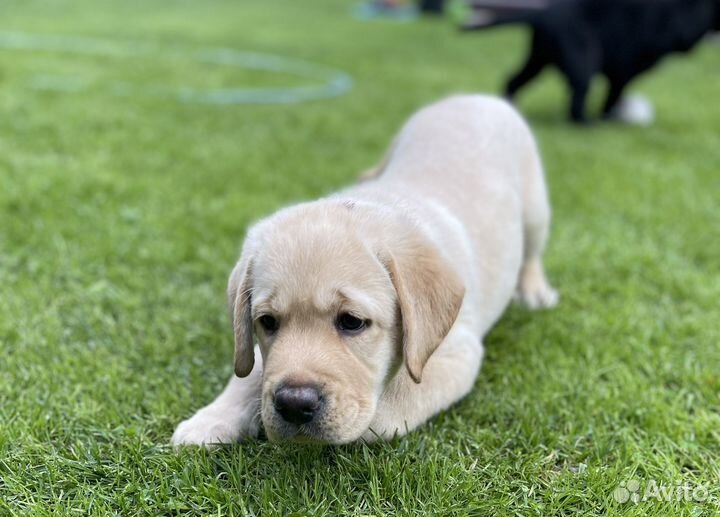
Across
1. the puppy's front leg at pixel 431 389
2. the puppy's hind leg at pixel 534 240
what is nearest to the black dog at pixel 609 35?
the puppy's hind leg at pixel 534 240

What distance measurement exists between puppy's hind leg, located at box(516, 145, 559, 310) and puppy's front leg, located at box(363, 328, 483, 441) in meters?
1.18

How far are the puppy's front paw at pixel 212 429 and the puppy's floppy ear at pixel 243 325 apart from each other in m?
0.20

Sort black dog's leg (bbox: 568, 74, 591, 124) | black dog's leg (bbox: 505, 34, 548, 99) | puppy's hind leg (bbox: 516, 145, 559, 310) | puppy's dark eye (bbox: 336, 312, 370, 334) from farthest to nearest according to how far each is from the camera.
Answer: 1. black dog's leg (bbox: 505, 34, 548, 99)
2. black dog's leg (bbox: 568, 74, 591, 124)
3. puppy's hind leg (bbox: 516, 145, 559, 310)
4. puppy's dark eye (bbox: 336, 312, 370, 334)

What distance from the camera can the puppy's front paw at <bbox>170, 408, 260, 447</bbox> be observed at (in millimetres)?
2742

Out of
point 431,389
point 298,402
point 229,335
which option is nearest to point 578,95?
point 229,335

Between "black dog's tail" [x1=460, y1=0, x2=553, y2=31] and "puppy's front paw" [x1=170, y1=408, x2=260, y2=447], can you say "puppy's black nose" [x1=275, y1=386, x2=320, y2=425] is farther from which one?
"black dog's tail" [x1=460, y1=0, x2=553, y2=31]

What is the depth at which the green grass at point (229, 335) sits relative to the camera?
256 centimetres

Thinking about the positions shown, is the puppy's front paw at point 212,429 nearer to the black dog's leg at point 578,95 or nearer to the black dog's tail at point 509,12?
the black dog's tail at point 509,12

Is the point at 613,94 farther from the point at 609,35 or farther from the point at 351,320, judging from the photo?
the point at 351,320

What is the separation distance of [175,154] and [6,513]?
4713 millimetres

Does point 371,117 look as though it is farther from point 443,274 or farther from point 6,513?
point 6,513

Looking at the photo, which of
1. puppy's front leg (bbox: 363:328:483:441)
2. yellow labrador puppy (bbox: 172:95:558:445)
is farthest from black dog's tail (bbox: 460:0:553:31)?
puppy's front leg (bbox: 363:328:483:441)

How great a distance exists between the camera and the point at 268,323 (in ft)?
8.95

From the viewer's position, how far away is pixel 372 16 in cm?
2061
